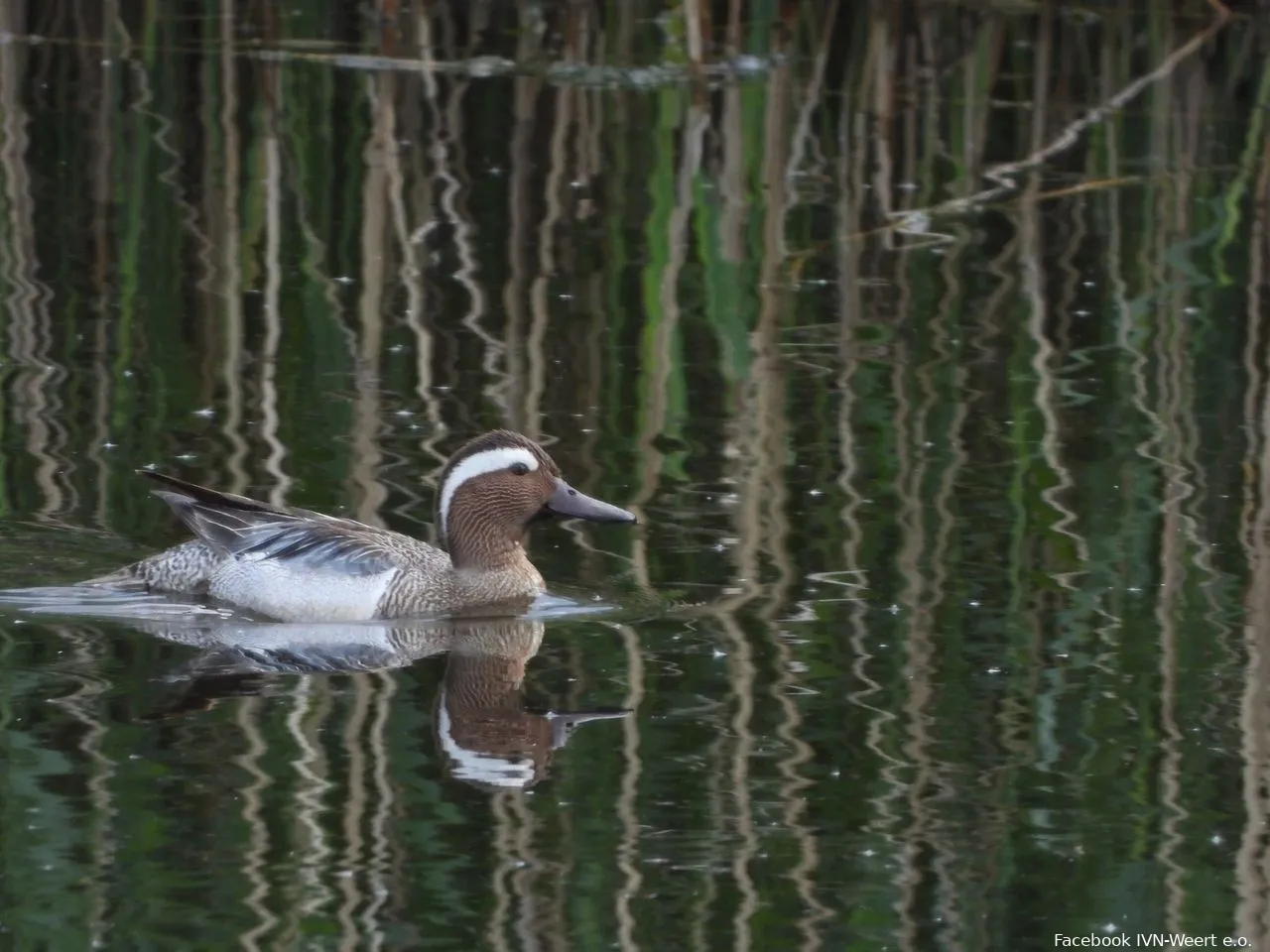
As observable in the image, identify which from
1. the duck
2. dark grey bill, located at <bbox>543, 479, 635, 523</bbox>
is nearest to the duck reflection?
the duck

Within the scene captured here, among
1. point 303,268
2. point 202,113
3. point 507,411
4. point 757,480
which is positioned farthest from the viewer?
point 202,113

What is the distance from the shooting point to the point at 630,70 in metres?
14.2

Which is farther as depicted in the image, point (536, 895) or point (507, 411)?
point (507, 411)

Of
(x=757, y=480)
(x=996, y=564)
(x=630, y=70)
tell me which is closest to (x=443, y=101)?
(x=630, y=70)

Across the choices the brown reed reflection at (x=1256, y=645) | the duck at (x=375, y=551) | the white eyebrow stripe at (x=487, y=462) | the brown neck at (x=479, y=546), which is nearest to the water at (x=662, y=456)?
the brown reed reflection at (x=1256, y=645)

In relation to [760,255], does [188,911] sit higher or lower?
lower

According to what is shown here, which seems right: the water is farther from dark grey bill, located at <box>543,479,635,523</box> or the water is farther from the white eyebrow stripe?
the white eyebrow stripe

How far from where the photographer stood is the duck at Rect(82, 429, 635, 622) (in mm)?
7207

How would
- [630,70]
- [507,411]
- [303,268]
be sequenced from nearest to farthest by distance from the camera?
[507,411] → [303,268] → [630,70]

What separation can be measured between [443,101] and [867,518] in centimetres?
672

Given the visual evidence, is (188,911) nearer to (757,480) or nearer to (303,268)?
(757,480)

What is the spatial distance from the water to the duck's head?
24 centimetres

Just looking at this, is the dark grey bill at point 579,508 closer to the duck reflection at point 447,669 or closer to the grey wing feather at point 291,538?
the duck reflection at point 447,669

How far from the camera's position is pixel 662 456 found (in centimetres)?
Answer: 823
